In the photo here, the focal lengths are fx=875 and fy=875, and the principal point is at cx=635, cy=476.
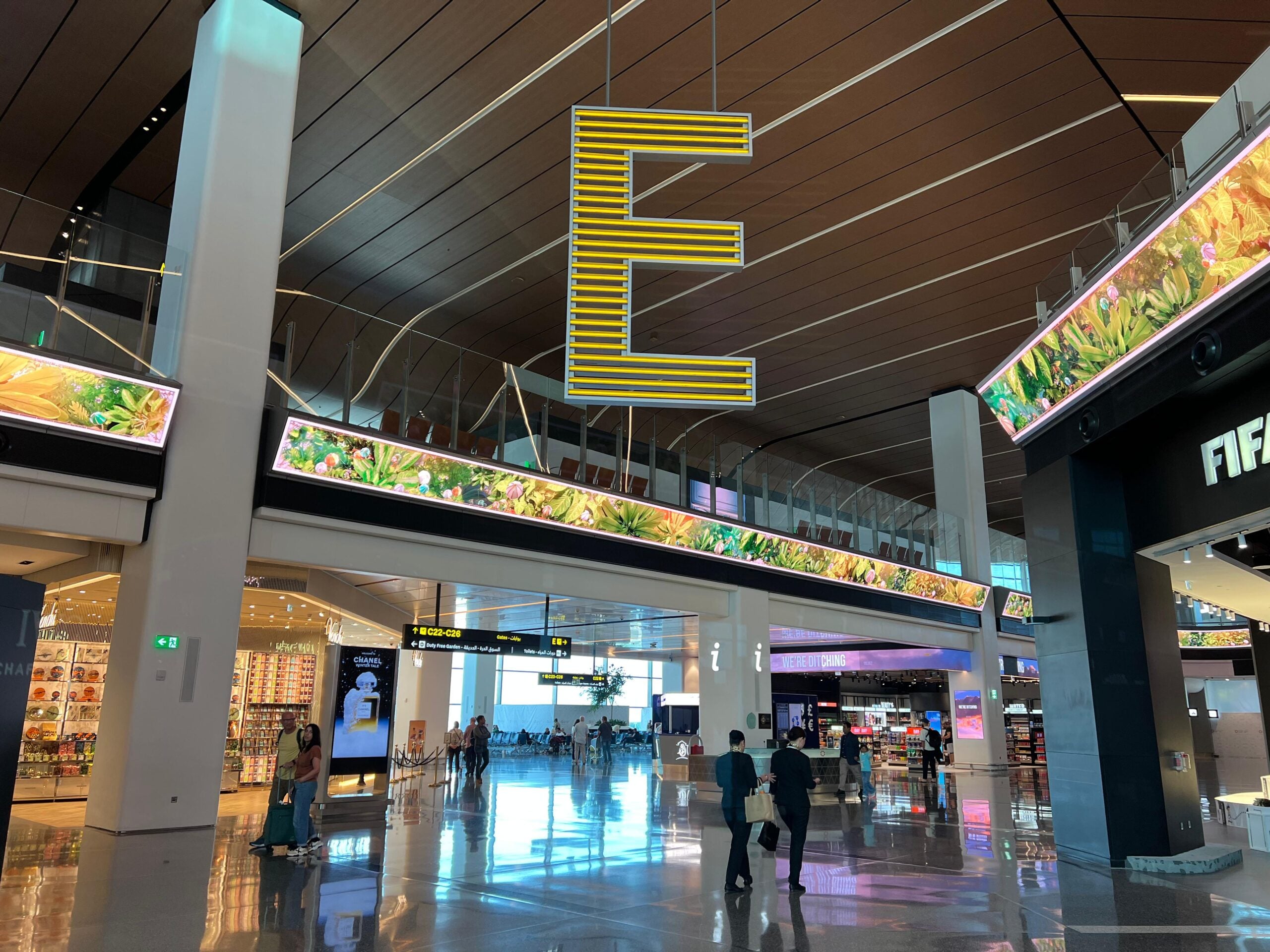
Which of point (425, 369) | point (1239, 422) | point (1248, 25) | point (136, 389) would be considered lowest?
point (1239, 422)

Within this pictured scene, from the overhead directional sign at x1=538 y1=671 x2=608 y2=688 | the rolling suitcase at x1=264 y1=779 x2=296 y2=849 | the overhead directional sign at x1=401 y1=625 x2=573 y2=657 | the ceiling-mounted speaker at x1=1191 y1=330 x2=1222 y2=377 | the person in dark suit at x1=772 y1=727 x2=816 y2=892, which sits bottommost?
the rolling suitcase at x1=264 y1=779 x2=296 y2=849

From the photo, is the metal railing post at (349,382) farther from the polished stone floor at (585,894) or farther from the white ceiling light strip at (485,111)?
the polished stone floor at (585,894)

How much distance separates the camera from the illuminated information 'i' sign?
6.77 m

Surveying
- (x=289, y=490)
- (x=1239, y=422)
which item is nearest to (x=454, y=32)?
(x=289, y=490)

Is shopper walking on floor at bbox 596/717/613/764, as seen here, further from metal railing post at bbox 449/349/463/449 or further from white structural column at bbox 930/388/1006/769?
metal railing post at bbox 449/349/463/449

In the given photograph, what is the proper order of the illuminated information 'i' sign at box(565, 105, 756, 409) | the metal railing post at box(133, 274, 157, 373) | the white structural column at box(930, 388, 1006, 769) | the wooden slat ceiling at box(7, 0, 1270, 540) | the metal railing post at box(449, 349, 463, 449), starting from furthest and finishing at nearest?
the white structural column at box(930, 388, 1006, 769) < the metal railing post at box(449, 349, 463, 449) < the wooden slat ceiling at box(7, 0, 1270, 540) < the metal railing post at box(133, 274, 157, 373) < the illuminated information 'i' sign at box(565, 105, 756, 409)

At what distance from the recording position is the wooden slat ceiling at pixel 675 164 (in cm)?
1088

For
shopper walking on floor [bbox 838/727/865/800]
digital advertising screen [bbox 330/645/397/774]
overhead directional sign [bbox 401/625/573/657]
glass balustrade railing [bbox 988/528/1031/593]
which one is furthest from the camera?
glass balustrade railing [bbox 988/528/1031/593]

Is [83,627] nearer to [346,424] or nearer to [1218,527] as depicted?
[346,424]

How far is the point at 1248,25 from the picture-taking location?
10.1 metres

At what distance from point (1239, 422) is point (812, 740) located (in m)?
20.5

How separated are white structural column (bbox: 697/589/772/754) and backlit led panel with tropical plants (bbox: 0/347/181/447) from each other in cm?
1106

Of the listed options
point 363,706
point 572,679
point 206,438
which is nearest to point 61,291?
point 206,438

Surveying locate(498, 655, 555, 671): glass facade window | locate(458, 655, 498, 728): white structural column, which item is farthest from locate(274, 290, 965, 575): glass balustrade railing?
locate(498, 655, 555, 671): glass facade window
